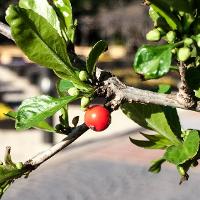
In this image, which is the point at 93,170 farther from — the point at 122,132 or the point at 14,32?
the point at 14,32

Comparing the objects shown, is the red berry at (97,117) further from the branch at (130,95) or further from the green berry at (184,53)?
the green berry at (184,53)

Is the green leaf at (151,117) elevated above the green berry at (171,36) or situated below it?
below

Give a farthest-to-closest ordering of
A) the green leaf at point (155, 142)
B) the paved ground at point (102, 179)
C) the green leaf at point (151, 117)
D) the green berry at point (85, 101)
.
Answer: the paved ground at point (102, 179) < the green leaf at point (155, 142) < the green leaf at point (151, 117) < the green berry at point (85, 101)

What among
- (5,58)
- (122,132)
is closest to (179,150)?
(122,132)

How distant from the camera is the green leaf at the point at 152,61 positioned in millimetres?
1092

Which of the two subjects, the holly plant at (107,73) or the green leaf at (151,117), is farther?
the green leaf at (151,117)

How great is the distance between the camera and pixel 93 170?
34.1 ft

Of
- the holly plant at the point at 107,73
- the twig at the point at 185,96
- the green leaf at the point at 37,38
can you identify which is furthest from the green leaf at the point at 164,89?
the green leaf at the point at 37,38

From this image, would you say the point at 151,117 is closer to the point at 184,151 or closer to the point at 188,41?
the point at 184,151

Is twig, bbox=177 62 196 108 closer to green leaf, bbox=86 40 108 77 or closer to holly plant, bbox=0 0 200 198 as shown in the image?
holly plant, bbox=0 0 200 198

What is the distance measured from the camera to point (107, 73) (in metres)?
1.38

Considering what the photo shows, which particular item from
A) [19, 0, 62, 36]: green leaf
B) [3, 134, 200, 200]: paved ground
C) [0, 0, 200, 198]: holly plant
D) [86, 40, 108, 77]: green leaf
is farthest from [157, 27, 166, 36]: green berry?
[3, 134, 200, 200]: paved ground

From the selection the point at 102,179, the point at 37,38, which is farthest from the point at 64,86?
the point at 102,179

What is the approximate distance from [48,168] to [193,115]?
623 cm
